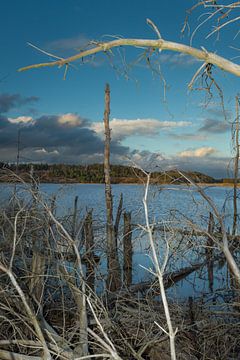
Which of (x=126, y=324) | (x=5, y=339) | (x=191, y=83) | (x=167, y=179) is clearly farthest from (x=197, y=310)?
(x=191, y=83)

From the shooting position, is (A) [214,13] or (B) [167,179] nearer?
(A) [214,13]

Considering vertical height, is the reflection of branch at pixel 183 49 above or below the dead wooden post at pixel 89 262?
above

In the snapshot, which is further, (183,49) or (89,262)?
(89,262)

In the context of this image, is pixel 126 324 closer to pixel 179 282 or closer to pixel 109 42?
pixel 109 42

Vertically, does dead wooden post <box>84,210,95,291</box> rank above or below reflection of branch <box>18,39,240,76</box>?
below

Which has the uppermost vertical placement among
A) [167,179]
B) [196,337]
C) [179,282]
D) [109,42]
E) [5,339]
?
[109,42]

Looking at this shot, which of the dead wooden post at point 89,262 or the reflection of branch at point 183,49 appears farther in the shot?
the dead wooden post at point 89,262

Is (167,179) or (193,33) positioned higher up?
(193,33)

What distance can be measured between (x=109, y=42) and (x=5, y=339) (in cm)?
360

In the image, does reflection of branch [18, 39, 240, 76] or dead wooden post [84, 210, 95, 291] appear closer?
reflection of branch [18, 39, 240, 76]

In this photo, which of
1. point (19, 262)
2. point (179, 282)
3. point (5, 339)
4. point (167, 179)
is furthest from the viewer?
point (179, 282)

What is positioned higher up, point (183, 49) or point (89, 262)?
point (183, 49)

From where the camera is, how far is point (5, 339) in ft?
15.9

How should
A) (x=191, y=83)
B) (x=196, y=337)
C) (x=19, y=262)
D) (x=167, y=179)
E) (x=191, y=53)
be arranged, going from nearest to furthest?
(x=191, y=53) < (x=191, y=83) < (x=167, y=179) < (x=196, y=337) < (x=19, y=262)
